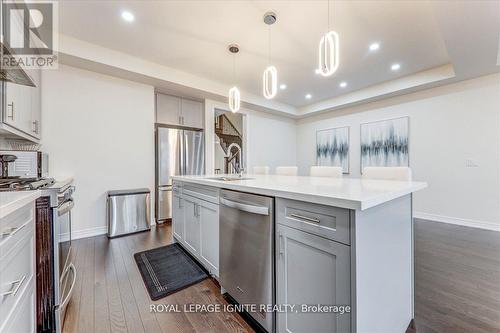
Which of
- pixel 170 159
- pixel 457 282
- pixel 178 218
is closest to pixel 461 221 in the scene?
pixel 457 282

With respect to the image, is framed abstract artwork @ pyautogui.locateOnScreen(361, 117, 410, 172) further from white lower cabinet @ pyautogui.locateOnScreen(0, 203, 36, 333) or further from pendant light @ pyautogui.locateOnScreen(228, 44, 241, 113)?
white lower cabinet @ pyautogui.locateOnScreen(0, 203, 36, 333)

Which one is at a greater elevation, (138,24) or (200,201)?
(138,24)

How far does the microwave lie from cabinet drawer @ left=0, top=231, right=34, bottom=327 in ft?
5.39

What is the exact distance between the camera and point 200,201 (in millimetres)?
2066

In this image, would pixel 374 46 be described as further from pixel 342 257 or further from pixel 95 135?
pixel 95 135

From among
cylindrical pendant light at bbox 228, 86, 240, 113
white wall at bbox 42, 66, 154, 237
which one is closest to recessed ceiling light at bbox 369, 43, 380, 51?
cylindrical pendant light at bbox 228, 86, 240, 113

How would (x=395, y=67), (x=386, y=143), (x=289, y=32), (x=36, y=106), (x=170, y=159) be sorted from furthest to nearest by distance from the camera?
(x=386, y=143) → (x=170, y=159) → (x=395, y=67) → (x=289, y=32) → (x=36, y=106)

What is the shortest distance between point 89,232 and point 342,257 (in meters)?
3.69

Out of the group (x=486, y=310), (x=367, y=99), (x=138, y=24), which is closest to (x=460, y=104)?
(x=367, y=99)

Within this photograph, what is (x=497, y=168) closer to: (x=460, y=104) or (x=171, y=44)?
(x=460, y=104)

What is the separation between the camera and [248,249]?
1.42 meters

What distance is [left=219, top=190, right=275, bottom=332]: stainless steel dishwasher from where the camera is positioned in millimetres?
1264

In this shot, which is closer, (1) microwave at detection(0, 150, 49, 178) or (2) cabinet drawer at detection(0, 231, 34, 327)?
(2) cabinet drawer at detection(0, 231, 34, 327)

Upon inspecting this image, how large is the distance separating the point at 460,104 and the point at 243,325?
4.91 m
